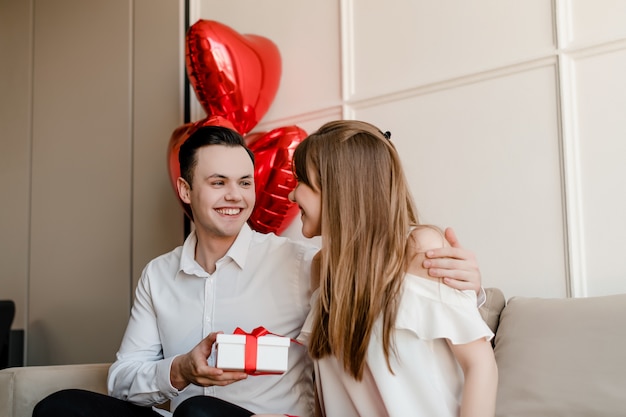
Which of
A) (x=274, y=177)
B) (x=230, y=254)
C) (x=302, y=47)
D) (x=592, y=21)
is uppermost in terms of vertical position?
(x=302, y=47)

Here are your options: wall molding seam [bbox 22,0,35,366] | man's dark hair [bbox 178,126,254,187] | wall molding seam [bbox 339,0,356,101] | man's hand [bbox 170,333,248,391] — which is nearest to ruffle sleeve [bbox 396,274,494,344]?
man's hand [bbox 170,333,248,391]

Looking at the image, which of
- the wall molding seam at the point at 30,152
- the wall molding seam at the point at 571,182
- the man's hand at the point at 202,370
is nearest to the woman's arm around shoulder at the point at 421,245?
the man's hand at the point at 202,370

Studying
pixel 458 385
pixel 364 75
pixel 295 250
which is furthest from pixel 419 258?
pixel 364 75

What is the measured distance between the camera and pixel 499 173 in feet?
6.47

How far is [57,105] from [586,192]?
2608 millimetres

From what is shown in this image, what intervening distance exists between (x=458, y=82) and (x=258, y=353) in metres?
1.06

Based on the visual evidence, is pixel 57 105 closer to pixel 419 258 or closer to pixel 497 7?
pixel 497 7

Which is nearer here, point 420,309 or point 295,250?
point 420,309

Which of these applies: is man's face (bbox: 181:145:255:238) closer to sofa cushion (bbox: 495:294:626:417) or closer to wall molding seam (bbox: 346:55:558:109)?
wall molding seam (bbox: 346:55:558:109)

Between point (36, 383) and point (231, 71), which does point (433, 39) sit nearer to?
point (231, 71)

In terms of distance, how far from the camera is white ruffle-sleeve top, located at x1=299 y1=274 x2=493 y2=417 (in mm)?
1325

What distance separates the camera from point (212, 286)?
181 centimetres

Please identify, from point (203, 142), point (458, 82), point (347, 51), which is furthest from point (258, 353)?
point (347, 51)

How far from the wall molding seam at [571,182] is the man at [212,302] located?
25.5 inches
